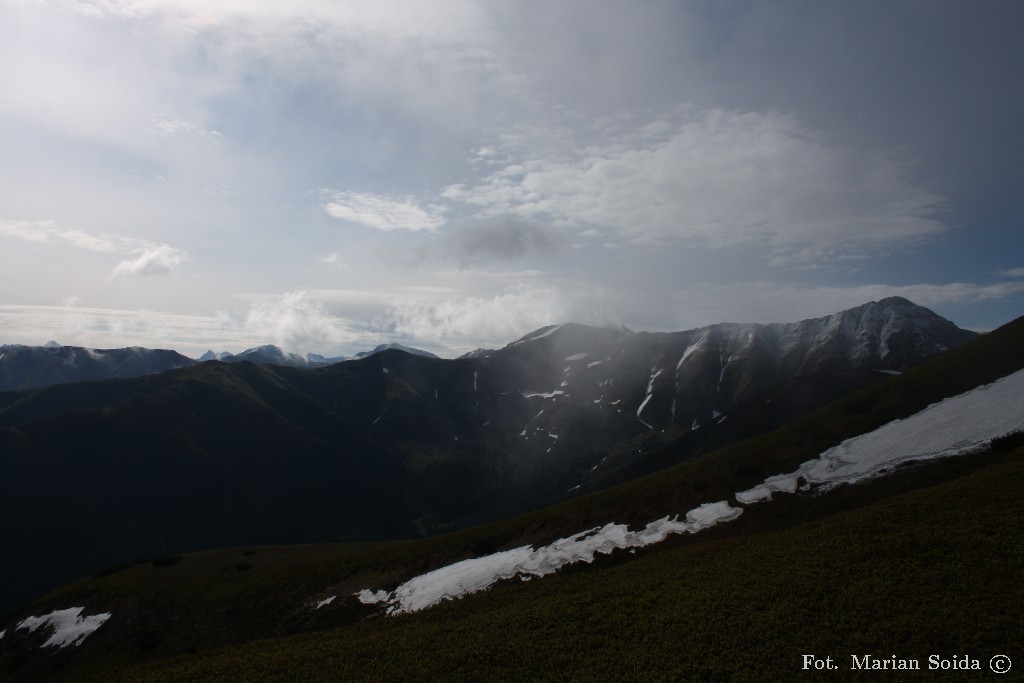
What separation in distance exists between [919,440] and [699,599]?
121 feet

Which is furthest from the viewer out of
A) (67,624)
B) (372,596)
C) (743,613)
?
(67,624)

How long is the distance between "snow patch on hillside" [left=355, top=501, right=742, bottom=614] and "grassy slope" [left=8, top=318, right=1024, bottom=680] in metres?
2.64

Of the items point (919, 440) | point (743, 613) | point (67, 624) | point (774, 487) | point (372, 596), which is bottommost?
point (67, 624)

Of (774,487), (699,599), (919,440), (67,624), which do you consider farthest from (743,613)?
(67,624)

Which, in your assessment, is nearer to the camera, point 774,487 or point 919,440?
point 919,440

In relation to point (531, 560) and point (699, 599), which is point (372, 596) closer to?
point (531, 560)

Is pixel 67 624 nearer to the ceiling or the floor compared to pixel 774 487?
nearer to the floor

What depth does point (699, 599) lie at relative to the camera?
29.0m

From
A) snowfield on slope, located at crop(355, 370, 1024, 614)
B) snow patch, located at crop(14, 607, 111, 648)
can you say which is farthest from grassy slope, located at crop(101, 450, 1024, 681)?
snow patch, located at crop(14, 607, 111, 648)

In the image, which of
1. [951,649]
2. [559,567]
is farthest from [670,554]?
[951,649]

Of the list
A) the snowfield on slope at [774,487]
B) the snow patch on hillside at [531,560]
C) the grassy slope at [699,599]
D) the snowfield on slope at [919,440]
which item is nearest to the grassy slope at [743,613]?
the grassy slope at [699,599]

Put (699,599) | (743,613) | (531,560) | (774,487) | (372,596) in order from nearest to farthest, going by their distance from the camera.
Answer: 1. (743,613)
2. (699,599)
3. (531,560)
4. (774,487)
5. (372,596)

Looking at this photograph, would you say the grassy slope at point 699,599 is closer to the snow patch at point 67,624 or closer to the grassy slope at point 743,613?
the grassy slope at point 743,613

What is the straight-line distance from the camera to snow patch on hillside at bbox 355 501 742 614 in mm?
45719
